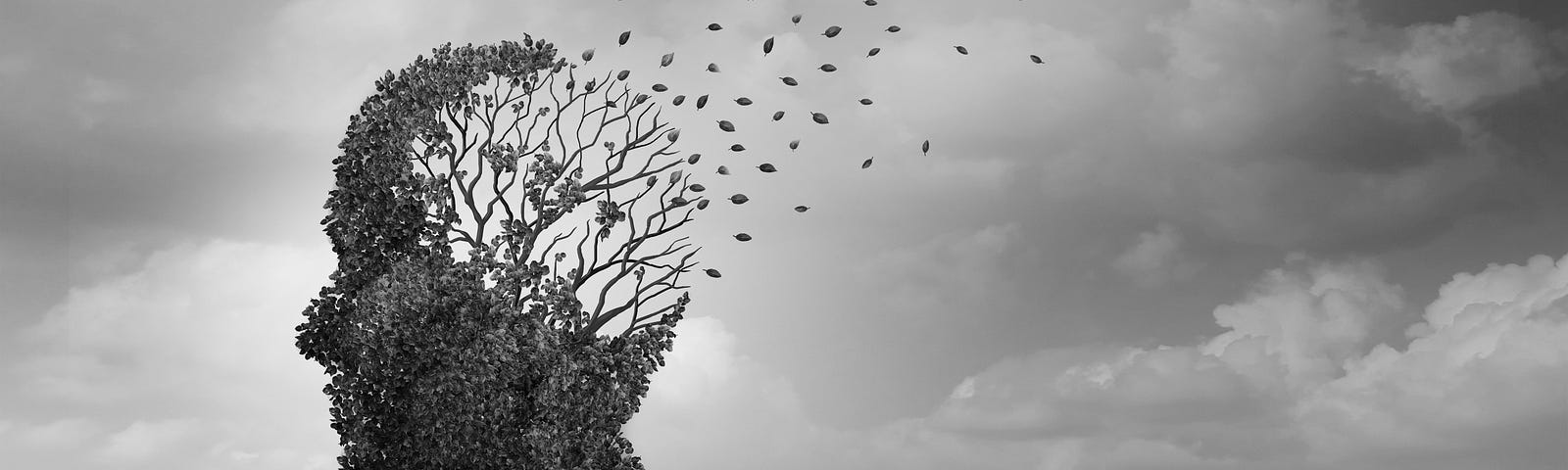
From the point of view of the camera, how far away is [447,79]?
18656 millimetres

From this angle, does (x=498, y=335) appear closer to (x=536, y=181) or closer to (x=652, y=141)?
(x=536, y=181)

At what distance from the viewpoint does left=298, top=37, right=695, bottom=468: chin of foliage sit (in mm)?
17016

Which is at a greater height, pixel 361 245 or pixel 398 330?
pixel 361 245

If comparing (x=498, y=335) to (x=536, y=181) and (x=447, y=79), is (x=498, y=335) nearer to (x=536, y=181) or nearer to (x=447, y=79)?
(x=536, y=181)

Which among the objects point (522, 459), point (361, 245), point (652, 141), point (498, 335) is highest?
point (652, 141)

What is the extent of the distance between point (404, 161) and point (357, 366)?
252 cm

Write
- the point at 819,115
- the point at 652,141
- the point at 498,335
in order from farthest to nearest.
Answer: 1. the point at 652,141
2. the point at 819,115
3. the point at 498,335

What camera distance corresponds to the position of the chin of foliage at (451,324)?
17.0 m

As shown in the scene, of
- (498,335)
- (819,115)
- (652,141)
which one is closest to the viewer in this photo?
(498,335)

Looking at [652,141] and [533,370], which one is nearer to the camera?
[533,370]

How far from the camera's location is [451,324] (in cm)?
1703

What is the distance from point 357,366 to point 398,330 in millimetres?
975

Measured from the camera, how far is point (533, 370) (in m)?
17.4

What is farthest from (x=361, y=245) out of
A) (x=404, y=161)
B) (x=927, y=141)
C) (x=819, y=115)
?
(x=927, y=141)
